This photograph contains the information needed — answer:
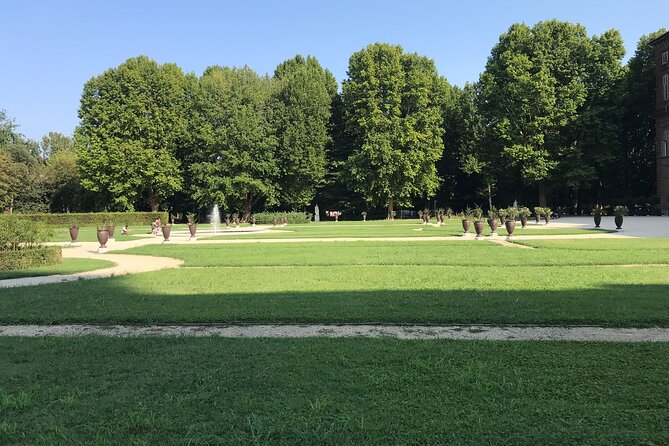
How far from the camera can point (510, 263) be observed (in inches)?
553

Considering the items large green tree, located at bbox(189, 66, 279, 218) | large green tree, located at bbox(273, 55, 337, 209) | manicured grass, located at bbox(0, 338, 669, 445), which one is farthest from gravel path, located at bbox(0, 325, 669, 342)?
large green tree, located at bbox(273, 55, 337, 209)

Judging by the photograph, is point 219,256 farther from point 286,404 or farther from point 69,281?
point 286,404

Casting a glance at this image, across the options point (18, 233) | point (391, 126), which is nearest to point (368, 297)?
point (18, 233)

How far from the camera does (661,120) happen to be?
48.1 m

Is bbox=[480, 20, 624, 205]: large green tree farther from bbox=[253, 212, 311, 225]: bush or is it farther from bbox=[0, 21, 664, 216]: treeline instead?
bbox=[253, 212, 311, 225]: bush

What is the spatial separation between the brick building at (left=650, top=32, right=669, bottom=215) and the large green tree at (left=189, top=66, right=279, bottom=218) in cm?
4035

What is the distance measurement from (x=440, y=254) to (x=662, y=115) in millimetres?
44326

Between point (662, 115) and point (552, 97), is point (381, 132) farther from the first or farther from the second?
point (662, 115)

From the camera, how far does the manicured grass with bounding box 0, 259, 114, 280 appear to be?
13.7 m

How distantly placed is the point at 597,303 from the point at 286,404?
20.6ft

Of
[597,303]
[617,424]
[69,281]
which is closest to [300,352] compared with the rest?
[617,424]

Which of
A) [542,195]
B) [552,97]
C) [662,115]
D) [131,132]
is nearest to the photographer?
[662,115]

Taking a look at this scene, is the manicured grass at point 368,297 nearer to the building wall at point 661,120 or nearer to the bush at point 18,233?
the bush at point 18,233

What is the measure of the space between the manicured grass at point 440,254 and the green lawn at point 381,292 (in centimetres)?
7
